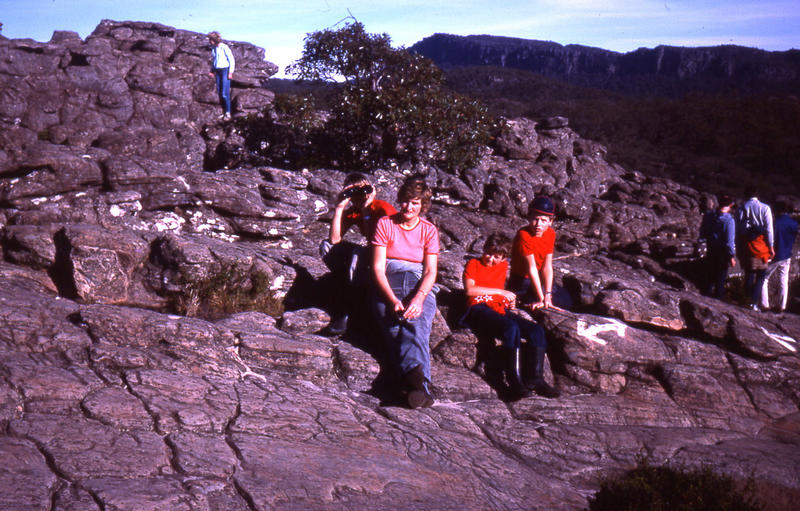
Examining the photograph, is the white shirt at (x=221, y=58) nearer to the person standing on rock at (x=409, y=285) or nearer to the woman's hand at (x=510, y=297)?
the person standing on rock at (x=409, y=285)

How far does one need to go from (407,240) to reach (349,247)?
942 millimetres

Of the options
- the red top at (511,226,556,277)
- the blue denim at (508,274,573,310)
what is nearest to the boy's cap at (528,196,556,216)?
the red top at (511,226,556,277)

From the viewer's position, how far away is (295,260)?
895cm

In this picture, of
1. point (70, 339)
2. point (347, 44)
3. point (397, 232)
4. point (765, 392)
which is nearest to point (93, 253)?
point (70, 339)

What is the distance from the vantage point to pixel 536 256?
774 centimetres

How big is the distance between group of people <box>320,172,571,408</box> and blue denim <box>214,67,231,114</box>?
1486cm

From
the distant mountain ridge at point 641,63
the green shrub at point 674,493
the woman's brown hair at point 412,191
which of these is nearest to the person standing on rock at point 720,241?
the green shrub at point 674,493

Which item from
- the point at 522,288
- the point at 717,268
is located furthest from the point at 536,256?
the point at 717,268

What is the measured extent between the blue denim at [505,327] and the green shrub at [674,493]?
1.80 metres

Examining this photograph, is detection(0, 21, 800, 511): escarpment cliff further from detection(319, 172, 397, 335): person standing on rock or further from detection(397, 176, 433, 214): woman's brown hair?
detection(397, 176, 433, 214): woman's brown hair

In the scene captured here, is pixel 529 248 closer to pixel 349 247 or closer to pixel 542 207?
pixel 542 207

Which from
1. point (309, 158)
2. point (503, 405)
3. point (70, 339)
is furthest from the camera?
point (309, 158)

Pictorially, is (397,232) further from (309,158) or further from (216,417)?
(309,158)

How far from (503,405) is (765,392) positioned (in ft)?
11.3
